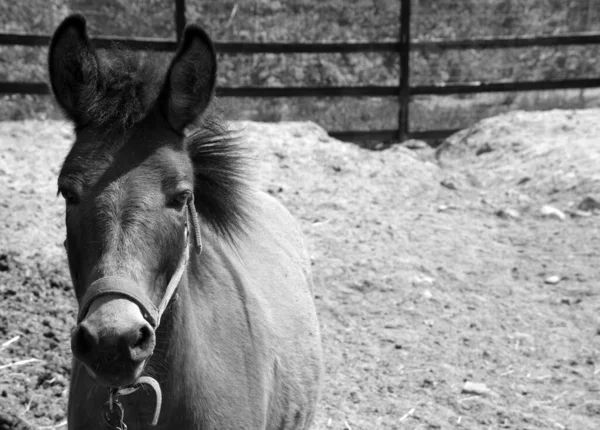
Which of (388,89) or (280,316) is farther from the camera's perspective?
(388,89)

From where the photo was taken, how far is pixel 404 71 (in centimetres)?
1067

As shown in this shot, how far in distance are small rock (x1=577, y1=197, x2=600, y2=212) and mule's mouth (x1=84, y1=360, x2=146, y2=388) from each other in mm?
6309

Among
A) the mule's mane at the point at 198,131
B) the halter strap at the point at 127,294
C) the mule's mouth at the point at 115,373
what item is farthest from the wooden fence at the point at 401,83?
the mule's mouth at the point at 115,373

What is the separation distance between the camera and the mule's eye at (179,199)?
8.03 feet


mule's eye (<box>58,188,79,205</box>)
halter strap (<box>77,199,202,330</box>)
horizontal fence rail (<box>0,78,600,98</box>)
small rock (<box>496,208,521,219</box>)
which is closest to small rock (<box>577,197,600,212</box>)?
small rock (<box>496,208,521,219</box>)

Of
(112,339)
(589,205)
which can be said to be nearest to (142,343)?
(112,339)

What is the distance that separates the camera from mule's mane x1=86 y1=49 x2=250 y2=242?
253cm

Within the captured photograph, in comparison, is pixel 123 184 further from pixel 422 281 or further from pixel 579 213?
pixel 579 213

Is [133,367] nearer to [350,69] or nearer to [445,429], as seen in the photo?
[445,429]

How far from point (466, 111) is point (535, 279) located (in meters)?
7.30

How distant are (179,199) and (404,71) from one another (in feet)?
28.3

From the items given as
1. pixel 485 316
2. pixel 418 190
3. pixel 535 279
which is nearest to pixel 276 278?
pixel 485 316

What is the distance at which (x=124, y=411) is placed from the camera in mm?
2551

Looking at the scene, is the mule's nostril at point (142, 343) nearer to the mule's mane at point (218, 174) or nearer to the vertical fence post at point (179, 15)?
the mule's mane at point (218, 174)
